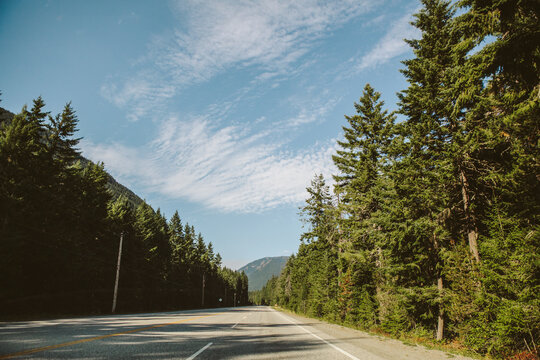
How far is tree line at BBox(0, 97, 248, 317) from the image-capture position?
20.8 metres

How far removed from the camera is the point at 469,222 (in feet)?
34.7

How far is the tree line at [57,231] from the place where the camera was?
68.3 feet

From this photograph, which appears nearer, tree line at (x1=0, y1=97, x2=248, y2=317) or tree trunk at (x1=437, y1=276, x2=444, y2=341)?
tree trunk at (x1=437, y1=276, x2=444, y2=341)

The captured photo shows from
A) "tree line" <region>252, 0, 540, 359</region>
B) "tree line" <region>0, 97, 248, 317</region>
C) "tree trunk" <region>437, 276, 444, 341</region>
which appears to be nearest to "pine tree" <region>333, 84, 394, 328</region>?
"tree line" <region>252, 0, 540, 359</region>

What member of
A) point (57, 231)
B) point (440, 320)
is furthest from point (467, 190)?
point (57, 231)

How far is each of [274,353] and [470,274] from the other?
7.65 metres

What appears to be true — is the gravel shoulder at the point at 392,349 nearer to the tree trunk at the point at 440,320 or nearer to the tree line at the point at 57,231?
the tree trunk at the point at 440,320

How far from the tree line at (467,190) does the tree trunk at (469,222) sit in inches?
1.6

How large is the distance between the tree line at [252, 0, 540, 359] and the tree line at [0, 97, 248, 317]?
24508 millimetres

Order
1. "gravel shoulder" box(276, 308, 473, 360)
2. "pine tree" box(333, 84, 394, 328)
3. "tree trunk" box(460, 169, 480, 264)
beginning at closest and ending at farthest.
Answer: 1. "gravel shoulder" box(276, 308, 473, 360)
2. "tree trunk" box(460, 169, 480, 264)
3. "pine tree" box(333, 84, 394, 328)

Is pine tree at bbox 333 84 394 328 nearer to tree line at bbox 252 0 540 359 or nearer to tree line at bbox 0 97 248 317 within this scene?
tree line at bbox 252 0 540 359

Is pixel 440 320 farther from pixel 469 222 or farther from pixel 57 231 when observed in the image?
pixel 57 231

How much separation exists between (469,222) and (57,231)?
102ft

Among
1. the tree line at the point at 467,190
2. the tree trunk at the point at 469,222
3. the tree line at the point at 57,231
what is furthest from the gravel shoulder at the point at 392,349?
the tree line at the point at 57,231
